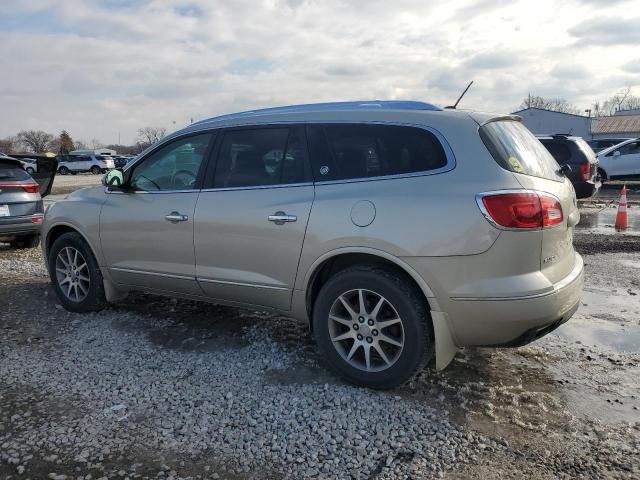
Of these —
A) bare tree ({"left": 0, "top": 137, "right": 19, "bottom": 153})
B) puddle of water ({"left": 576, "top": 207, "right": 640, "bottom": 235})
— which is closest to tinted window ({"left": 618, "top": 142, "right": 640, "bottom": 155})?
puddle of water ({"left": 576, "top": 207, "right": 640, "bottom": 235})

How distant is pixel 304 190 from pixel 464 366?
68.2 inches

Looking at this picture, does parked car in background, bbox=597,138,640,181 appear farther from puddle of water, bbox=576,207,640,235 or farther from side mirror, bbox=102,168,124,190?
side mirror, bbox=102,168,124,190

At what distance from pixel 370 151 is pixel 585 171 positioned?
11.1 metres

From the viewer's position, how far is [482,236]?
3.26 meters

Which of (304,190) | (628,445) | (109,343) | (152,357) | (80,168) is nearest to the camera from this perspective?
(628,445)

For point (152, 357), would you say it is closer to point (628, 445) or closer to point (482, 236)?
point (482, 236)

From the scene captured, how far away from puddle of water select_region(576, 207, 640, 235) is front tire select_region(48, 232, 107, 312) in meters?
9.11

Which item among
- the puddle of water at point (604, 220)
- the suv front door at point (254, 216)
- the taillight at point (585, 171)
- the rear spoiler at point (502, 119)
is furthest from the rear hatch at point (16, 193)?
the taillight at point (585, 171)

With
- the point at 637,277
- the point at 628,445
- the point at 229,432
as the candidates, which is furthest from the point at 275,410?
the point at 637,277

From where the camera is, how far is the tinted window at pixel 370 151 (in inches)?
141

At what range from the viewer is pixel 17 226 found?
8.52 metres

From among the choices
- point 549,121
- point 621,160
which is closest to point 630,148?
point 621,160

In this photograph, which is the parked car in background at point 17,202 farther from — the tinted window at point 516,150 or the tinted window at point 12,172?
the tinted window at point 516,150

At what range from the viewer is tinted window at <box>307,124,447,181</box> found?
3.58m
